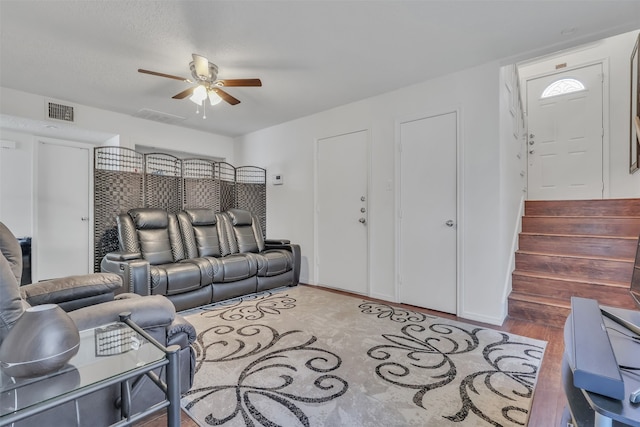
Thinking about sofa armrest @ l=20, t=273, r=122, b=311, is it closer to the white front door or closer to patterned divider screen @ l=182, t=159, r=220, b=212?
patterned divider screen @ l=182, t=159, r=220, b=212

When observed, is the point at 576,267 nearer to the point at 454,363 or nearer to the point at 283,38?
the point at 454,363

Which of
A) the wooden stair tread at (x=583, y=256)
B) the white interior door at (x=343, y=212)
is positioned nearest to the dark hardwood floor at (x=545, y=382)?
the wooden stair tread at (x=583, y=256)

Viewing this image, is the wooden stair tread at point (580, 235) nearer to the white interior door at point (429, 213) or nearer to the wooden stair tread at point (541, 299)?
the wooden stair tread at point (541, 299)

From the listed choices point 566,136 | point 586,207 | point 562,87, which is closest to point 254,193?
point 586,207

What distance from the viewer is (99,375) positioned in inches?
39.9

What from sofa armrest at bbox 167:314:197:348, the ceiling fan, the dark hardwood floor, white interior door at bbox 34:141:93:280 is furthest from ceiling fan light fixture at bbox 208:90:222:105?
white interior door at bbox 34:141:93:280

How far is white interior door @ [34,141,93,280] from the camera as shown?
4098mm

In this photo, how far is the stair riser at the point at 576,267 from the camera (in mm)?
2811

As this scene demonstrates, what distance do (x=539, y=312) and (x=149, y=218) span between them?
4359mm

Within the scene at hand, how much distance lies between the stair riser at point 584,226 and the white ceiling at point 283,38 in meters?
1.95

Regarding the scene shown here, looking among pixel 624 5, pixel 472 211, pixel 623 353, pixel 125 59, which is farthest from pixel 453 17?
pixel 125 59

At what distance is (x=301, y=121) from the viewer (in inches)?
177

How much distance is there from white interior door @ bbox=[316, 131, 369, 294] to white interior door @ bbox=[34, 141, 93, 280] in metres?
3.57

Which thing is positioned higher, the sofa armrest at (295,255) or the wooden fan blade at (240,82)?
the wooden fan blade at (240,82)
